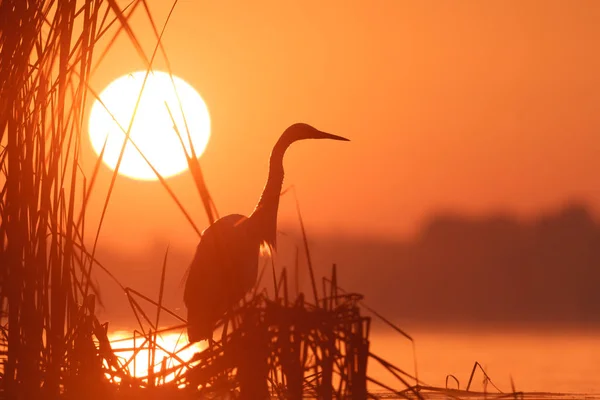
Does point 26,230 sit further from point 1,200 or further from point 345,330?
point 345,330

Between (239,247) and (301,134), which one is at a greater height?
(301,134)

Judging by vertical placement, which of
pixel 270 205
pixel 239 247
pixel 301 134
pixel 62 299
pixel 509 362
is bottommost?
pixel 62 299

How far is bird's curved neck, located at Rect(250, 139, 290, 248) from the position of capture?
27.1 ft

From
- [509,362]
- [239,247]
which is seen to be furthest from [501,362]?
[239,247]

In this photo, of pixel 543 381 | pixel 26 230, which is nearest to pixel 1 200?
pixel 26 230

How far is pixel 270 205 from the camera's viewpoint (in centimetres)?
830

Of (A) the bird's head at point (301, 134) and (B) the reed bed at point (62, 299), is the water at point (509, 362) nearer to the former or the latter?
(A) the bird's head at point (301, 134)

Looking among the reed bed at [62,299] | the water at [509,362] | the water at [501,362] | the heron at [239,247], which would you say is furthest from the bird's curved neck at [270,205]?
the reed bed at [62,299]

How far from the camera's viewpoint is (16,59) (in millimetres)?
4273

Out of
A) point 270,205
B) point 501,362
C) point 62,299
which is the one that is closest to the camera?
point 62,299

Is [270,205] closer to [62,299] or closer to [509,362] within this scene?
[62,299]

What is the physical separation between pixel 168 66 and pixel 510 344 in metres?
16.4

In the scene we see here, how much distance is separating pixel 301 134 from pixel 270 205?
0.86 metres

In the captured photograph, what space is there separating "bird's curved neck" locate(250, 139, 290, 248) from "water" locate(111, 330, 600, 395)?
931 millimetres
